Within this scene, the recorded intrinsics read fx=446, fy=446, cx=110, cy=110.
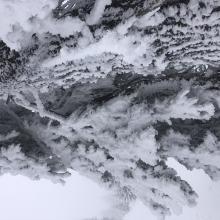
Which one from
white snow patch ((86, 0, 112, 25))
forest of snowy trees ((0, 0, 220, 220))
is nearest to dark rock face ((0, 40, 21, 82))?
forest of snowy trees ((0, 0, 220, 220))

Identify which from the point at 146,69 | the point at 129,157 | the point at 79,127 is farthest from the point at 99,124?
the point at 146,69

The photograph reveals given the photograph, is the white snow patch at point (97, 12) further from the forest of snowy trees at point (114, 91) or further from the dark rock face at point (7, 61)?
the dark rock face at point (7, 61)

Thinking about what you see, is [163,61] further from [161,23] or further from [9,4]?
[9,4]

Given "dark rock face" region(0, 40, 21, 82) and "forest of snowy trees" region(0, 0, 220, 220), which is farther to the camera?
"dark rock face" region(0, 40, 21, 82)

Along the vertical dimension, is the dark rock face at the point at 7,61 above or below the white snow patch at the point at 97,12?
below

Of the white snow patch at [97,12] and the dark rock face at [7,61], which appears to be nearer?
the white snow patch at [97,12]

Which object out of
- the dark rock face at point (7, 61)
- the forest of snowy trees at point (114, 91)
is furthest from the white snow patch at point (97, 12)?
the dark rock face at point (7, 61)

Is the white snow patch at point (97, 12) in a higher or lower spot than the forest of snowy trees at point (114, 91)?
higher

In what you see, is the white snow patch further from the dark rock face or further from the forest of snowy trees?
the dark rock face
